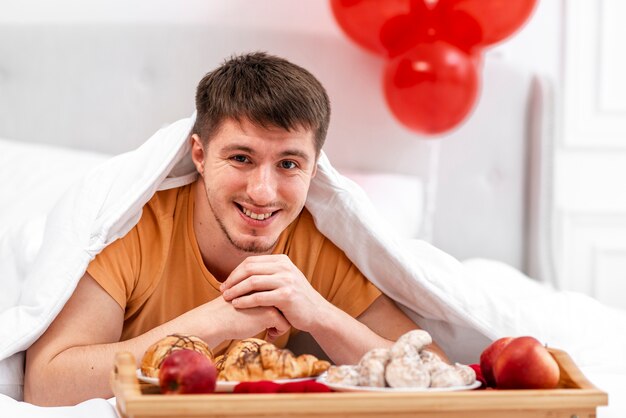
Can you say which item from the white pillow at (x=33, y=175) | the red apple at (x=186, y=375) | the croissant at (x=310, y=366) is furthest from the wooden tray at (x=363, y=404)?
the white pillow at (x=33, y=175)

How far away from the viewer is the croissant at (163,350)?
3.42ft

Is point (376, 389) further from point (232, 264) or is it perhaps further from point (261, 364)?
Result: point (232, 264)

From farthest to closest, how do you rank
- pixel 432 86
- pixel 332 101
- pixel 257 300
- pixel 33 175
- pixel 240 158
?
pixel 332 101, pixel 432 86, pixel 33 175, pixel 240 158, pixel 257 300

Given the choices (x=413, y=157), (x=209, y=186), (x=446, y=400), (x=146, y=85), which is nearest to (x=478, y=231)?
(x=413, y=157)

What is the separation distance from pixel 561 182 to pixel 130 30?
53.8 inches

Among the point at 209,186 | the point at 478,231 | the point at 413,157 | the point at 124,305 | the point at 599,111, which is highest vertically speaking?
the point at 599,111

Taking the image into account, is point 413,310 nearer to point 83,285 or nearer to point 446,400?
point 83,285

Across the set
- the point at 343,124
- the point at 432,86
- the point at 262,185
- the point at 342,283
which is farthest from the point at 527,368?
the point at 343,124

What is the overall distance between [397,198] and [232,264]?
891 millimetres

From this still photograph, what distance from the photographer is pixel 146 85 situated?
2.51 metres

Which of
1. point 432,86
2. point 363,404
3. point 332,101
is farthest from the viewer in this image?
point 332,101

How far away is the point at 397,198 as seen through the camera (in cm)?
238

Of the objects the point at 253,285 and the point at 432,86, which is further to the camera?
the point at 432,86

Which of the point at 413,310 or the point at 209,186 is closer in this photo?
the point at 209,186
